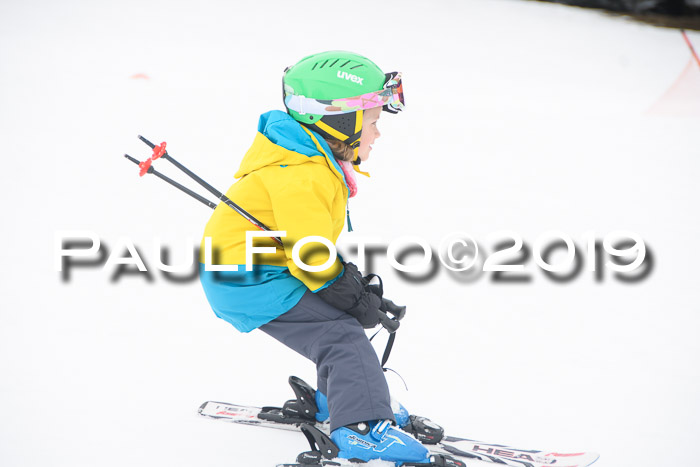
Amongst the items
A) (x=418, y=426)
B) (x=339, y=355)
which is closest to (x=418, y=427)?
(x=418, y=426)

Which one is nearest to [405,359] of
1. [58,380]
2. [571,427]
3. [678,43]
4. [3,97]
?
[571,427]

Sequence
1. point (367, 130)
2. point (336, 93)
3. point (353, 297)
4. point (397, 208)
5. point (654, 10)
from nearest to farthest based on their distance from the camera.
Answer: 1. point (353, 297)
2. point (336, 93)
3. point (367, 130)
4. point (397, 208)
5. point (654, 10)

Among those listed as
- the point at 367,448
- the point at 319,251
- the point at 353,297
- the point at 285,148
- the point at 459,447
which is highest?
the point at 285,148

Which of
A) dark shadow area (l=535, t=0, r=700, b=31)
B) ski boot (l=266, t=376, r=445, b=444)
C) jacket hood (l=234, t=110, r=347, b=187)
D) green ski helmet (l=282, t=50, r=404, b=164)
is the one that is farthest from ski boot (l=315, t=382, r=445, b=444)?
dark shadow area (l=535, t=0, r=700, b=31)

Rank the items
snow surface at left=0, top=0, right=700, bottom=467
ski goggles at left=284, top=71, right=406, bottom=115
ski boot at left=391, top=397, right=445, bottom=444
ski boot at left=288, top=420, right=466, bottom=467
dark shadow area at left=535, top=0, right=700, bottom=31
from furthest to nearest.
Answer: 1. dark shadow area at left=535, top=0, right=700, bottom=31
2. snow surface at left=0, top=0, right=700, bottom=467
3. ski boot at left=391, top=397, right=445, bottom=444
4. ski goggles at left=284, top=71, right=406, bottom=115
5. ski boot at left=288, top=420, right=466, bottom=467

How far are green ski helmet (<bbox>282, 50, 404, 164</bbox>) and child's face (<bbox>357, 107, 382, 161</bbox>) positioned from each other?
0.12 feet

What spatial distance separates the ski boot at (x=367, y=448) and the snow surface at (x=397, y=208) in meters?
0.22

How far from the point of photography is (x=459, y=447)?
226 cm

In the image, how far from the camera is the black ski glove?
1977 mm

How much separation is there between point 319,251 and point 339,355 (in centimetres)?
31

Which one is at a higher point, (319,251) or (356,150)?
(356,150)

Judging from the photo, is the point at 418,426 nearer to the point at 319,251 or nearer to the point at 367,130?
the point at 319,251

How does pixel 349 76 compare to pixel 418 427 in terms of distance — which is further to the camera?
pixel 418 427

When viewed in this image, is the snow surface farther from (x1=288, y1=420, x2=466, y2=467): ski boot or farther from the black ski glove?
the black ski glove
